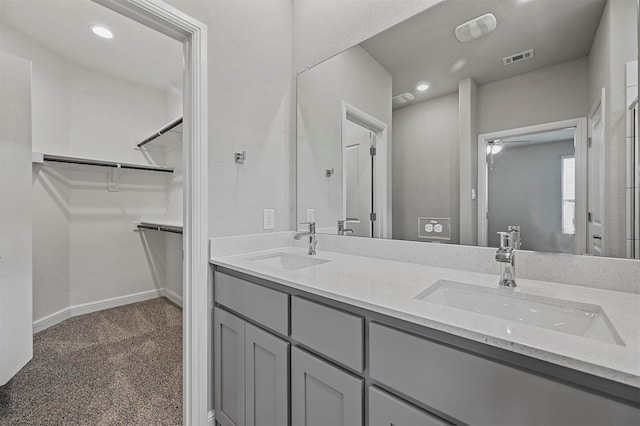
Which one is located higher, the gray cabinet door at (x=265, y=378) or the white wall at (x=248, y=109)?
the white wall at (x=248, y=109)

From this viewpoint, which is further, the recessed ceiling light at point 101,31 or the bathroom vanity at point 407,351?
the recessed ceiling light at point 101,31

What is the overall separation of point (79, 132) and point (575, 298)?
13.4 ft

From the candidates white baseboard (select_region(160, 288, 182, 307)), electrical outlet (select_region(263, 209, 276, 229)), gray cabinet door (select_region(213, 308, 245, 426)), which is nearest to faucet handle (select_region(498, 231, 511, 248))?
gray cabinet door (select_region(213, 308, 245, 426))

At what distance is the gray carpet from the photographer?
1577 mm

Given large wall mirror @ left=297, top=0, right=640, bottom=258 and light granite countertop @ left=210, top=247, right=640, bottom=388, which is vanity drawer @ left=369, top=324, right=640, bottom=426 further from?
large wall mirror @ left=297, top=0, right=640, bottom=258

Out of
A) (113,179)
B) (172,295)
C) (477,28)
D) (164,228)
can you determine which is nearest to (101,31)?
(113,179)

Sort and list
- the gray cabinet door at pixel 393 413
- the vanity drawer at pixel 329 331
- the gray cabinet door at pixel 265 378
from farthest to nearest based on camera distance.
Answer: the gray cabinet door at pixel 265 378 → the vanity drawer at pixel 329 331 → the gray cabinet door at pixel 393 413

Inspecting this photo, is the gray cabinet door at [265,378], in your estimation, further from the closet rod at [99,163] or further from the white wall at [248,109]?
the closet rod at [99,163]

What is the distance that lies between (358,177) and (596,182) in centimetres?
101

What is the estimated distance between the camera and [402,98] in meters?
1.46

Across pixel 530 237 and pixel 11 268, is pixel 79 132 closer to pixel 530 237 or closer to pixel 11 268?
pixel 11 268

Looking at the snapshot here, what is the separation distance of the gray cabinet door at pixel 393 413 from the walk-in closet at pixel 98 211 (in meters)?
1.35

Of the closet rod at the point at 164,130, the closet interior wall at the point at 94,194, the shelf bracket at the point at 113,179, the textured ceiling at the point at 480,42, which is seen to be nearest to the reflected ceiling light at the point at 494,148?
the textured ceiling at the point at 480,42

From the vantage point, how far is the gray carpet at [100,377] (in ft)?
5.17
